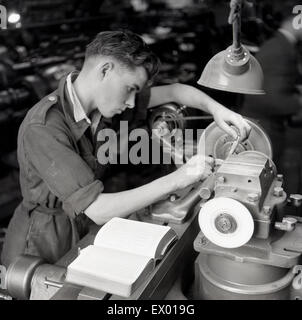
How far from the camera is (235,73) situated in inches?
47.6

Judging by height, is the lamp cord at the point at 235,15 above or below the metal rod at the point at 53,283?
above

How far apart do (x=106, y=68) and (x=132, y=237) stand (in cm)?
67

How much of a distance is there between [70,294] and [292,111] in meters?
2.24

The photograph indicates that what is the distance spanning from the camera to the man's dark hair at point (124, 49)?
145 centimetres

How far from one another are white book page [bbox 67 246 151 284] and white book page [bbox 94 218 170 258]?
0.07ft

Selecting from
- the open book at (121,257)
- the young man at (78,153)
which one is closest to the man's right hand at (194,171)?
the young man at (78,153)

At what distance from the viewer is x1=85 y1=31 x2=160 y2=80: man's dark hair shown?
4.76 ft

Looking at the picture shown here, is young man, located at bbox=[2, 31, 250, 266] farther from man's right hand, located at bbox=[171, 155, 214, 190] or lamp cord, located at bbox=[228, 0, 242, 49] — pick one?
lamp cord, located at bbox=[228, 0, 242, 49]

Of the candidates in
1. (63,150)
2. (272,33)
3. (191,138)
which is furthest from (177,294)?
(272,33)

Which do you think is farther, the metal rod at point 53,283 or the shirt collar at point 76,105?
the shirt collar at point 76,105

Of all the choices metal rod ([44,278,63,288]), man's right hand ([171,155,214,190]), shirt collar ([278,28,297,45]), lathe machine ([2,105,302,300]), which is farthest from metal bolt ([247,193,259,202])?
shirt collar ([278,28,297,45])

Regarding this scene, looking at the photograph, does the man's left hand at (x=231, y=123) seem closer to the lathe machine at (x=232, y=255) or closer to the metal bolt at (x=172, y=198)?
the lathe machine at (x=232, y=255)

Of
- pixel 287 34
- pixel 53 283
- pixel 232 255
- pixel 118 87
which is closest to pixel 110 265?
pixel 53 283

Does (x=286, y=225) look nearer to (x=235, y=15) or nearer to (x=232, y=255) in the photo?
(x=232, y=255)
